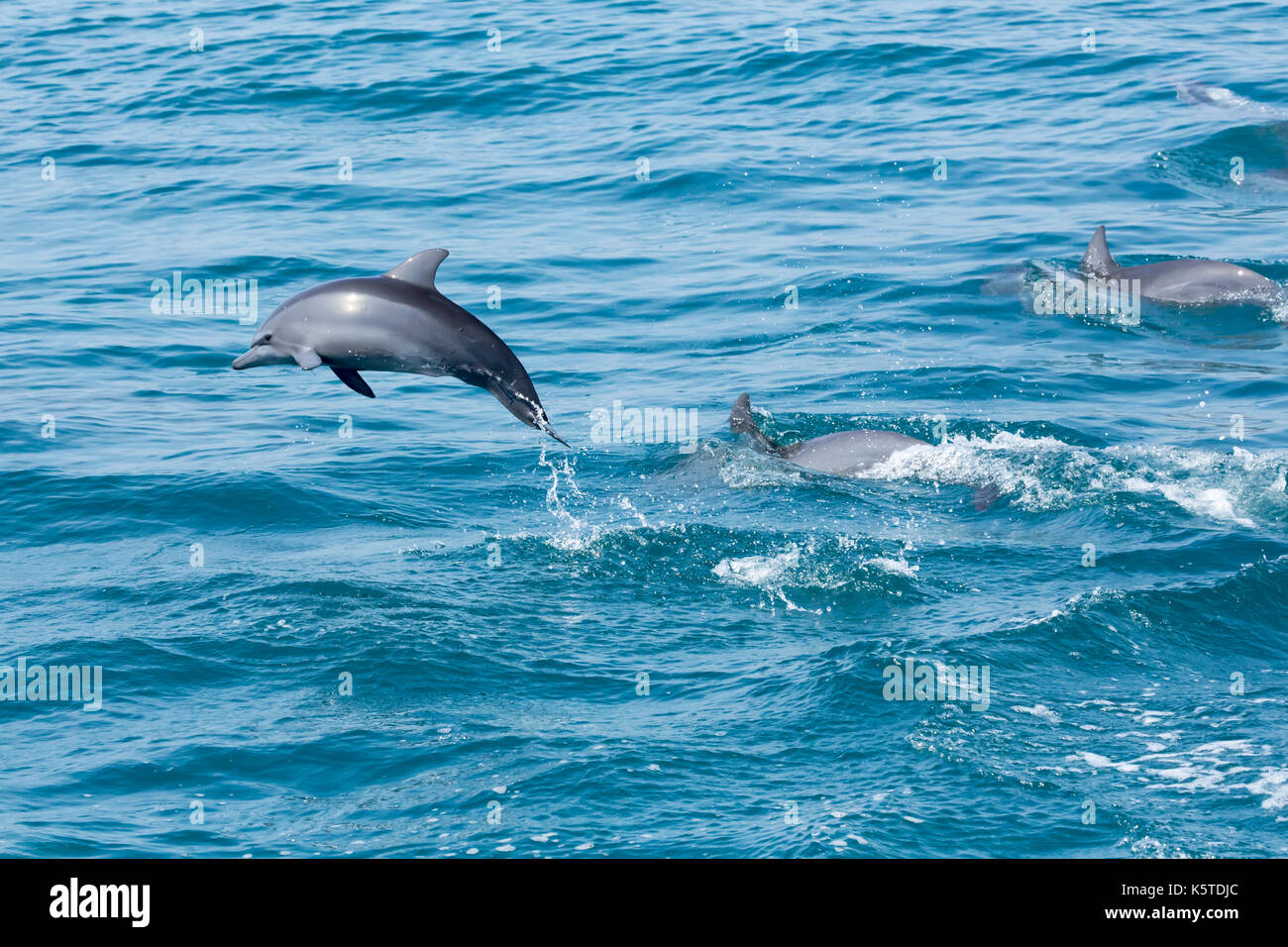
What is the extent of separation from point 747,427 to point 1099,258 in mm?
7112

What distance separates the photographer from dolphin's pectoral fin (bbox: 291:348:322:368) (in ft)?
34.7

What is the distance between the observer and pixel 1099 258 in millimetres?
20891

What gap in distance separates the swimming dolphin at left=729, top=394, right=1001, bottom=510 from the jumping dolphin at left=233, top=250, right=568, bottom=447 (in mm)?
5609

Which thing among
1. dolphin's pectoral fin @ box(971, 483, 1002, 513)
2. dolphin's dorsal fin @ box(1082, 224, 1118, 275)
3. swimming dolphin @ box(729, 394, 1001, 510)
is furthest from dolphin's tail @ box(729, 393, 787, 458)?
dolphin's dorsal fin @ box(1082, 224, 1118, 275)

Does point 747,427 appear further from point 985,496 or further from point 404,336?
point 404,336

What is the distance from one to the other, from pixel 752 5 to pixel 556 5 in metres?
5.21

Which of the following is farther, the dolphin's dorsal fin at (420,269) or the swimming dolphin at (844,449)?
the swimming dolphin at (844,449)

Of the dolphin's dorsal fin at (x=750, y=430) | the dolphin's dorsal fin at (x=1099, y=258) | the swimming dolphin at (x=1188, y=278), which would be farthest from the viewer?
the dolphin's dorsal fin at (x=1099, y=258)

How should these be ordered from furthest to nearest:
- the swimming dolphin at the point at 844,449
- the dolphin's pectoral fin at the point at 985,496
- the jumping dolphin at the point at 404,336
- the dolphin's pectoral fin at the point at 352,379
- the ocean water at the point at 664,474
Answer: the swimming dolphin at the point at 844,449
the dolphin's pectoral fin at the point at 985,496
the dolphin's pectoral fin at the point at 352,379
the jumping dolphin at the point at 404,336
the ocean water at the point at 664,474

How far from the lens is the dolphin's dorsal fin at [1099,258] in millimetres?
20828

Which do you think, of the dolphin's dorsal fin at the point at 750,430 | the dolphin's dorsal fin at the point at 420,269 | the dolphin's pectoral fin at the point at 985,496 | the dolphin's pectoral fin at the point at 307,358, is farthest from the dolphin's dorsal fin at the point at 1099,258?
the dolphin's pectoral fin at the point at 307,358

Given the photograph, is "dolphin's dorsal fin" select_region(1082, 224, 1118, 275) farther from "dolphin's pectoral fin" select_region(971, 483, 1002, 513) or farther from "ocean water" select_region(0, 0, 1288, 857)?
"dolphin's pectoral fin" select_region(971, 483, 1002, 513)

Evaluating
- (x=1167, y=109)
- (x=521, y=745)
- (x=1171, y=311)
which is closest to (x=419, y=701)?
(x=521, y=745)

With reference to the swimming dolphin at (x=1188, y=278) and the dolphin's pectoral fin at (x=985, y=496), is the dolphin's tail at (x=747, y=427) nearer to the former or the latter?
the dolphin's pectoral fin at (x=985, y=496)
